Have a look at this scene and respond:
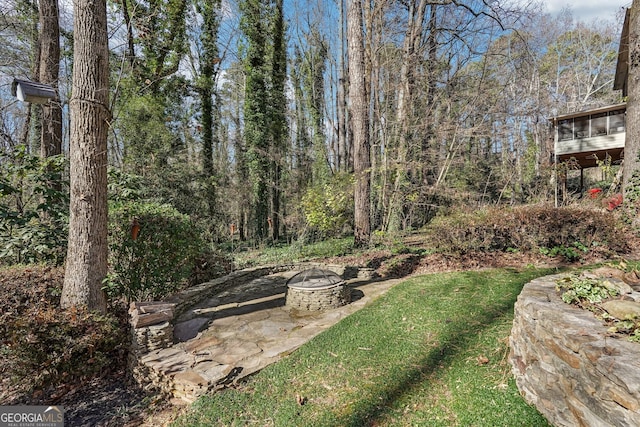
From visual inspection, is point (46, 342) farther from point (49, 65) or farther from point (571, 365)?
point (49, 65)

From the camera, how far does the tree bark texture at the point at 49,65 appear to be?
20.5 feet

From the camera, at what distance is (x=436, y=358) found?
3.00 m

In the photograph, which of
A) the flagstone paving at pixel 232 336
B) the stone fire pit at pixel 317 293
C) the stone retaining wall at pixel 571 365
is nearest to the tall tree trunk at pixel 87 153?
A: the flagstone paving at pixel 232 336

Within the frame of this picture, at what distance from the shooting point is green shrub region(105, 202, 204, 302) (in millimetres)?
4434

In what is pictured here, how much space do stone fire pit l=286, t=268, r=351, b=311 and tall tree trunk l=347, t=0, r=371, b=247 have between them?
3205 millimetres

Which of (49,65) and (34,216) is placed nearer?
(34,216)

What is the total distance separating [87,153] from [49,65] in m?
4.57

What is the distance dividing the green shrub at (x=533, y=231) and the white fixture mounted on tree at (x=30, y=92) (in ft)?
21.6

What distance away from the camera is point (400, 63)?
9.33 metres

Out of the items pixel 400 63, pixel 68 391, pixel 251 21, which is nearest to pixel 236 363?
pixel 68 391

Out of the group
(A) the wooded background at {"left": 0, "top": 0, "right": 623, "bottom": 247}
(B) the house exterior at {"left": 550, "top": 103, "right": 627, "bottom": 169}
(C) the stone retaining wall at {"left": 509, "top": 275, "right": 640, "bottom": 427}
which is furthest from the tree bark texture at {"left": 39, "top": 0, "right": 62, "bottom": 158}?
(B) the house exterior at {"left": 550, "top": 103, "right": 627, "bottom": 169}

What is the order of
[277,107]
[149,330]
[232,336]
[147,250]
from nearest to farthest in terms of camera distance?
[149,330] < [232,336] < [147,250] < [277,107]

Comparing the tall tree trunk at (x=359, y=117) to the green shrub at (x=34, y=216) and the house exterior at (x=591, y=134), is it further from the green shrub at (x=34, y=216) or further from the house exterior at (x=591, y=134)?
the house exterior at (x=591, y=134)

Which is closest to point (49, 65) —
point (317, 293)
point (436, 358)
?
point (317, 293)
